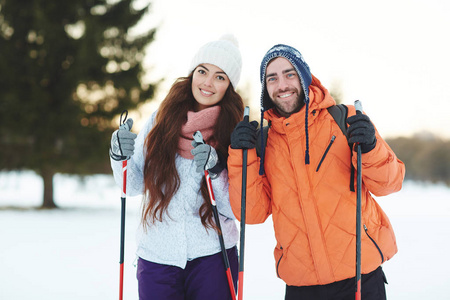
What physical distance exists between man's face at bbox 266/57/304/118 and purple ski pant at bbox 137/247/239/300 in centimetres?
99

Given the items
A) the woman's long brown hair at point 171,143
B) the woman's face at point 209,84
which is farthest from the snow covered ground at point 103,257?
the woman's face at point 209,84

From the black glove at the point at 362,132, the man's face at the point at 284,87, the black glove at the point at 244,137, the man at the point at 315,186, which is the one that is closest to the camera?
the black glove at the point at 362,132

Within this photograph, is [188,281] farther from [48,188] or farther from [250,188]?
[48,188]

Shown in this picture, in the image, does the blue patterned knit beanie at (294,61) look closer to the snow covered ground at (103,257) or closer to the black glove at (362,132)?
the black glove at (362,132)

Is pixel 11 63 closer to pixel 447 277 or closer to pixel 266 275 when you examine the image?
pixel 266 275

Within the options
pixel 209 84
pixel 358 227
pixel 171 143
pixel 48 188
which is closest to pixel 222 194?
pixel 171 143

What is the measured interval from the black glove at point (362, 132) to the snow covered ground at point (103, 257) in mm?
2083

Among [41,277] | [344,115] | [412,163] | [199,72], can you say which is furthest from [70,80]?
[412,163]

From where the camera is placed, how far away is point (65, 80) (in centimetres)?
1138

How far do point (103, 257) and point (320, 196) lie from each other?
16.1 ft

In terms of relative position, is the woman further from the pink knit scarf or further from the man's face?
the man's face

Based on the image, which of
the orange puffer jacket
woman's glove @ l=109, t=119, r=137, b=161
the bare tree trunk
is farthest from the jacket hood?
the bare tree trunk

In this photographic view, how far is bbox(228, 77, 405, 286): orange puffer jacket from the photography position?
6.46 feet

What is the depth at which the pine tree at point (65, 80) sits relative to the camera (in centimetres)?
1114
